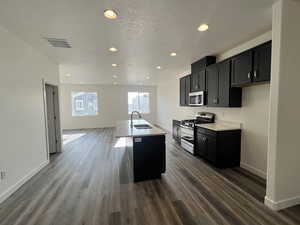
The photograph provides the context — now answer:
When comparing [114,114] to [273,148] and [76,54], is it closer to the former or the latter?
[76,54]

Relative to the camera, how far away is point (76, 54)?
3.52 metres

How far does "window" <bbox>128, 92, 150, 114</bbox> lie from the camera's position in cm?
961

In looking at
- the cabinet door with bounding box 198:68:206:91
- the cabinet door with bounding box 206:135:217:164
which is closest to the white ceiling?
the cabinet door with bounding box 198:68:206:91

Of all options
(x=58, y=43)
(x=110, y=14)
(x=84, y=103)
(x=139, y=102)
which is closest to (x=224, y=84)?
(x=110, y=14)

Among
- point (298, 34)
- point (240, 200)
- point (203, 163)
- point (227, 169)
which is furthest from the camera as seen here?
point (203, 163)

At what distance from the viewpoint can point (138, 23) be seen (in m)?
2.21

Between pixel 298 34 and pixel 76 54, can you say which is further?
pixel 76 54

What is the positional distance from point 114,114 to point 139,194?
24.1 ft

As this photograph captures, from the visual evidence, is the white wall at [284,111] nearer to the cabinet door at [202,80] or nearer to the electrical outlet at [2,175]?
the cabinet door at [202,80]

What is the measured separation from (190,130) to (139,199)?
2452mm

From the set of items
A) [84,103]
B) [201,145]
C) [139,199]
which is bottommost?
[139,199]

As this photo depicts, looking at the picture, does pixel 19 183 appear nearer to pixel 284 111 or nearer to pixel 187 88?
pixel 284 111

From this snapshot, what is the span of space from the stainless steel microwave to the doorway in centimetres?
421

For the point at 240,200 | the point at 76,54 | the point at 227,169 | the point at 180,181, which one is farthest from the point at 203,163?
the point at 76,54
